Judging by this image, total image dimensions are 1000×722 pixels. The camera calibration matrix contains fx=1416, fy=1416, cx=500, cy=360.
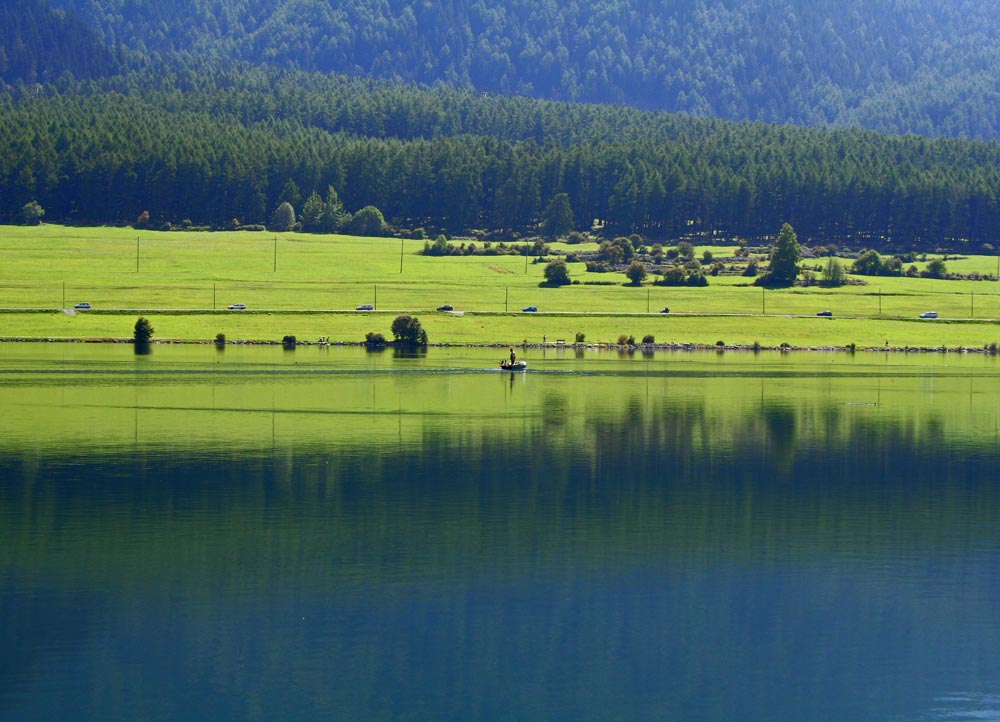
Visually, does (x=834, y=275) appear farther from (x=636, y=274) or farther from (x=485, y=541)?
(x=485, y=541)

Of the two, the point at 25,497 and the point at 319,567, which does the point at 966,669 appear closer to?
the point at 319,567

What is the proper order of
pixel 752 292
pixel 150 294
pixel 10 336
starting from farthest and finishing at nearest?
pixel 752 292 < pixel 150 294 < pixel 10 336

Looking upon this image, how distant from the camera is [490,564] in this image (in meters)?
39.5

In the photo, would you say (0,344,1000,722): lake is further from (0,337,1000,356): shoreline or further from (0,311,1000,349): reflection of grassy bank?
(0,311,1000,349): reflection of grassy bank

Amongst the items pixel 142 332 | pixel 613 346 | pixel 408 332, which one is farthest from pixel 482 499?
pixel 613 346

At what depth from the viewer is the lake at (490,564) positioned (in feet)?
98.3

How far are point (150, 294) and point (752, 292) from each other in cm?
7397

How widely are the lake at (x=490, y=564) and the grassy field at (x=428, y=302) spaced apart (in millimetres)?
67244

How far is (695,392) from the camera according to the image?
301 feet

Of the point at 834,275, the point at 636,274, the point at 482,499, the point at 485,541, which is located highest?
the point at 834,275

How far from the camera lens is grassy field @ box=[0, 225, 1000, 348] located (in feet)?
475

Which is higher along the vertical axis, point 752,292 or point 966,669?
point 752,292

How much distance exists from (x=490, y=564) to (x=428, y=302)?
124 metres

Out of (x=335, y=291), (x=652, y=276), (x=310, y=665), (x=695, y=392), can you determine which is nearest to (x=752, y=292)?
(x=652, y=276)
